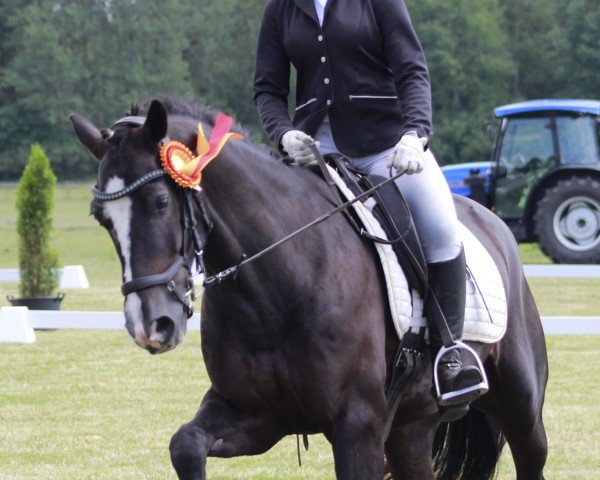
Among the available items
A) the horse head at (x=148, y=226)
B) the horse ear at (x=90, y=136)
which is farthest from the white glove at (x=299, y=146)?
the horse ear at (x=90, y=136)

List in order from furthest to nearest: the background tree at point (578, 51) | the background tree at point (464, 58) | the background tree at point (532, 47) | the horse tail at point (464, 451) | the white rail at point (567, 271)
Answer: the background tree at point (532, 47), the background tree at point (464, 58), the background tree at point (578, 51), the white rail at point (567, 271), the horse tail at point (464, 451)

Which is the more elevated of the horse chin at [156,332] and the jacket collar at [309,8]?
the jacket collar at [309,8]

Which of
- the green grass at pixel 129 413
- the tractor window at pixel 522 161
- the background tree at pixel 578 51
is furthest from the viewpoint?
the background tree at pixel 578 51

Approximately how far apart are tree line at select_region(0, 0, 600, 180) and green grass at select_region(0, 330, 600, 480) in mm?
44214

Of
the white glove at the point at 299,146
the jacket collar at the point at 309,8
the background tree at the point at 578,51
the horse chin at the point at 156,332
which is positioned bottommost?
the horse chin at the point at 156,332

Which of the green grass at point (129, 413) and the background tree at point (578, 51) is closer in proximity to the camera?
the green grass at point (129, 413)

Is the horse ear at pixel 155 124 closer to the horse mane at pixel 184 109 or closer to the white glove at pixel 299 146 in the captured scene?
the horse mane at pixel 184 109

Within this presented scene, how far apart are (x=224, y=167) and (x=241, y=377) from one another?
694 millimetres

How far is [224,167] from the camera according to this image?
397cm

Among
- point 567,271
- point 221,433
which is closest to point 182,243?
point 221,433

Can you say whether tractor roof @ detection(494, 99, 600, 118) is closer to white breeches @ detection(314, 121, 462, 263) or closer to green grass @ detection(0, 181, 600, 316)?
green grass @ detection(0, 181, 600, 316)

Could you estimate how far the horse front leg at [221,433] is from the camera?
400 cm

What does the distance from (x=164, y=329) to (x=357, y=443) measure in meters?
0.86

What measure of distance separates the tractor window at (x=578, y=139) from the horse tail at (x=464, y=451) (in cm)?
1459
